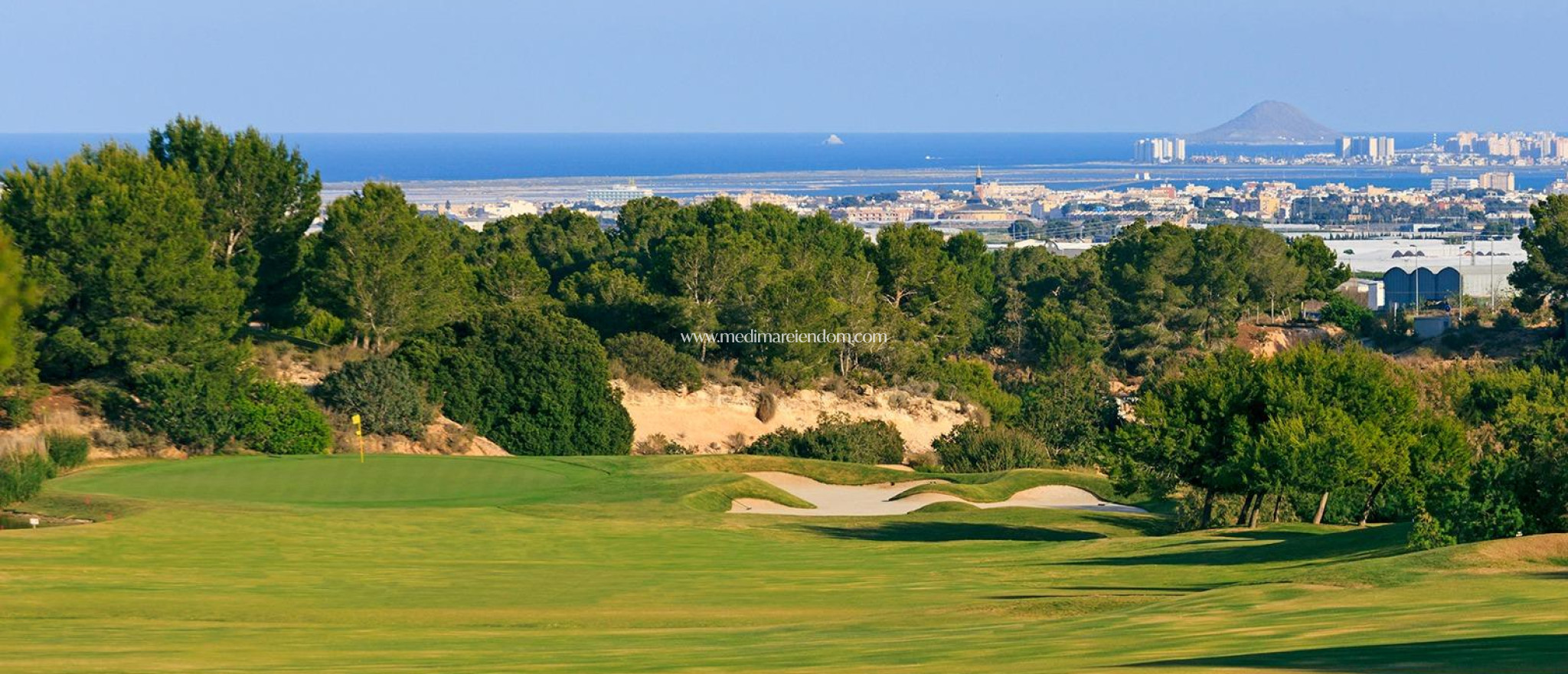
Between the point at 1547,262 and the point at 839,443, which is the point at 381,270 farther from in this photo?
the point at 1547,262

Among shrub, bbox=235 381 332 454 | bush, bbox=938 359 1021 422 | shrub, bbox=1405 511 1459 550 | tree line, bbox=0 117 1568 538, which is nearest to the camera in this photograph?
shrub, bbox=1405 511 1459 550

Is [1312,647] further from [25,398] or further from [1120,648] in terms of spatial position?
[25,398]

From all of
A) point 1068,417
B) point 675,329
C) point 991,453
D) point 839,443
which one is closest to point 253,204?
point 675,329

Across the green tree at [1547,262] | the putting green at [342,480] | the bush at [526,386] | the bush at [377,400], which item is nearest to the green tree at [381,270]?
the bush at [526,386]

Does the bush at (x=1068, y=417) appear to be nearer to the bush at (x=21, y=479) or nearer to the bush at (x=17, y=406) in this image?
the bush at (x=17, y=406)

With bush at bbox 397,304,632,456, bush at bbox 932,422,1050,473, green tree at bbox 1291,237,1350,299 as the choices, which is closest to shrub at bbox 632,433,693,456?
bush at bbox 397,304,632,456

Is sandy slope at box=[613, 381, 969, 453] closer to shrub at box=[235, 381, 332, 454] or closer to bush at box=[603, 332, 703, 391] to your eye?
bush at box=[603, 332, 703, 391]
